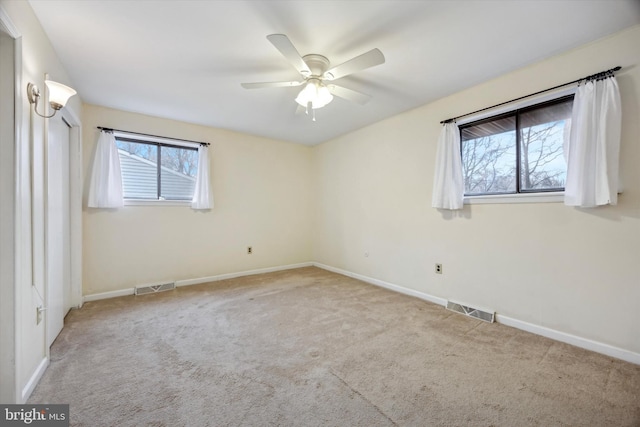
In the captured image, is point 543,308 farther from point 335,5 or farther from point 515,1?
point 335,5

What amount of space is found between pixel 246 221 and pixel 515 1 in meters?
4.09

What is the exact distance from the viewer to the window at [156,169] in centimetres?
355

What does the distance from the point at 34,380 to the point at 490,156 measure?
4206mm

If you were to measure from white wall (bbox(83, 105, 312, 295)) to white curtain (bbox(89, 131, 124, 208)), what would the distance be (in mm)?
127

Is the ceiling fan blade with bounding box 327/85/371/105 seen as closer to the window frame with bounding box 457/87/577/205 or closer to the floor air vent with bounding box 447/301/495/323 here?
the window frame with bounding box 457/87/577/205

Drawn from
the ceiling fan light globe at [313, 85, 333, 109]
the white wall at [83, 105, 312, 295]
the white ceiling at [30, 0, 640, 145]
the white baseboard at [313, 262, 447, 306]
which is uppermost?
the white ceiling at [30, 0, 640, 145]

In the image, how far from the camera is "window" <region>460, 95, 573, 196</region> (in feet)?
7.56

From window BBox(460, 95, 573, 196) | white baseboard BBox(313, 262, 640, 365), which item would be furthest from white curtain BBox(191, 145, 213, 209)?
window BBox(460, 95, 573, 196)

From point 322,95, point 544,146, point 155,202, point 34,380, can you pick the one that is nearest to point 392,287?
point 544,146

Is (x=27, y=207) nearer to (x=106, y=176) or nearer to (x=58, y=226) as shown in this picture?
(x=58, y=226)

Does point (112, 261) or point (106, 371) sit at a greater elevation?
point (112, 261)

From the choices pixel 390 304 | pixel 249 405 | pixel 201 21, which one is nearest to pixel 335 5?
pixel 201 21

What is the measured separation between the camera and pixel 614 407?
1458 millimetres

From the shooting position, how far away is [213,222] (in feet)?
13.5
